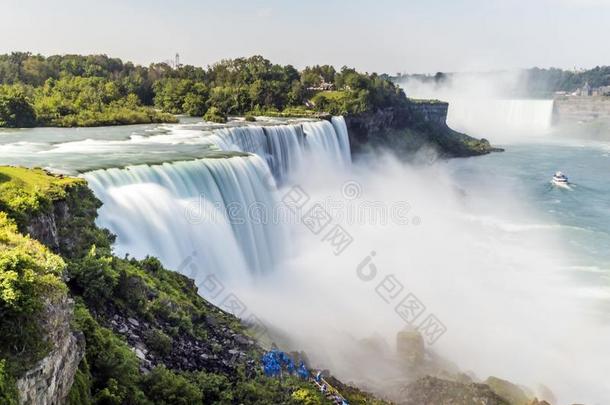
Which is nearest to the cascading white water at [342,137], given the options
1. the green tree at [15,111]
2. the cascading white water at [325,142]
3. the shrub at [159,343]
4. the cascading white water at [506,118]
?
the cascading white water at [325,142]

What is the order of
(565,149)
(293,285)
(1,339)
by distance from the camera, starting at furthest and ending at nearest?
1. (565,149)
2. (293,285)
3. (1,339)

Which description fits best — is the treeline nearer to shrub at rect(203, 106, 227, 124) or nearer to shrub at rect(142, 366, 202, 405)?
shrub at rect(203, 106, 227, 124)

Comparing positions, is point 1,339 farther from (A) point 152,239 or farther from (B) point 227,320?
(A) point 152,239

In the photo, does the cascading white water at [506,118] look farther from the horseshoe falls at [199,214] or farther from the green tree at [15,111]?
the horseshoe falls at [199,214]

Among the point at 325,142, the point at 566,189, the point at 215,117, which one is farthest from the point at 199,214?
the point at 566,189

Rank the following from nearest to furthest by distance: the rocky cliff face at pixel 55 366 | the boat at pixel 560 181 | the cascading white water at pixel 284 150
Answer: the rocky cliff face at pixel 55 366 < the cascading white water at pixel 284 150 < the boat at pixel 560 181

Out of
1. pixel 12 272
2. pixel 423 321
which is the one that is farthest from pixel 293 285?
pixel 12 272
